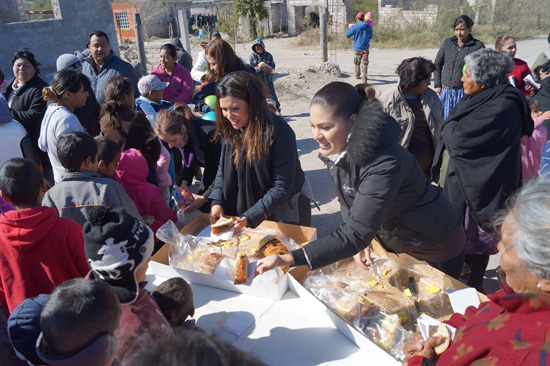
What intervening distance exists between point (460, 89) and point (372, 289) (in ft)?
17.7

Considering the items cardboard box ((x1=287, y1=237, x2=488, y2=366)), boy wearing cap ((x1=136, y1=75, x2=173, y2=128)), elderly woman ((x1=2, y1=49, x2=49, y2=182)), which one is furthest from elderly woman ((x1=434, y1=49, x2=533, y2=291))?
elderly woman ((x1=2, y1=49, x2=49, y2=182))

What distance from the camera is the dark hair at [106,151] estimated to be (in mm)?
2607

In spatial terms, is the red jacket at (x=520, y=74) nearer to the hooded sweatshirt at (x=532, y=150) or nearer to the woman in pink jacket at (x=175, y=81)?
the hooded sweatshirt at (x=532, y=150)

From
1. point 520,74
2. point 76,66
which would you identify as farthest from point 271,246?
point 520,74

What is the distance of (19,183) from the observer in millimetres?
1982

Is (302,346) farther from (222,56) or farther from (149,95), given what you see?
(149,95)

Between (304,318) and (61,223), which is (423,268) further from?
(61,223)

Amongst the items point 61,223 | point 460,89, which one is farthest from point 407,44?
point 61,223

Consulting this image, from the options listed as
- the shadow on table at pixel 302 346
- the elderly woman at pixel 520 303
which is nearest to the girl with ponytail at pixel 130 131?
the shadow on table at pixel 302 346

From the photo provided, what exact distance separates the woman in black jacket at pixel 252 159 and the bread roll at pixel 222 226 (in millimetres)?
47

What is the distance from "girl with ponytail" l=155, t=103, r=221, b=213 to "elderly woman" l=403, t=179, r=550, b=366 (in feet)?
7.64

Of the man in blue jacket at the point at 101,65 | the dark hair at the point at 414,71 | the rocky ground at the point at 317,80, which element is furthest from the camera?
the man in blue jacket at the point at 101,65

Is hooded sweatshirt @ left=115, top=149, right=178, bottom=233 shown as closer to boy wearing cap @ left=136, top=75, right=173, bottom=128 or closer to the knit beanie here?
boy wearing cap @ left=136, top=75, right=173, bottom=128

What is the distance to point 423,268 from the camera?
1.99 m
